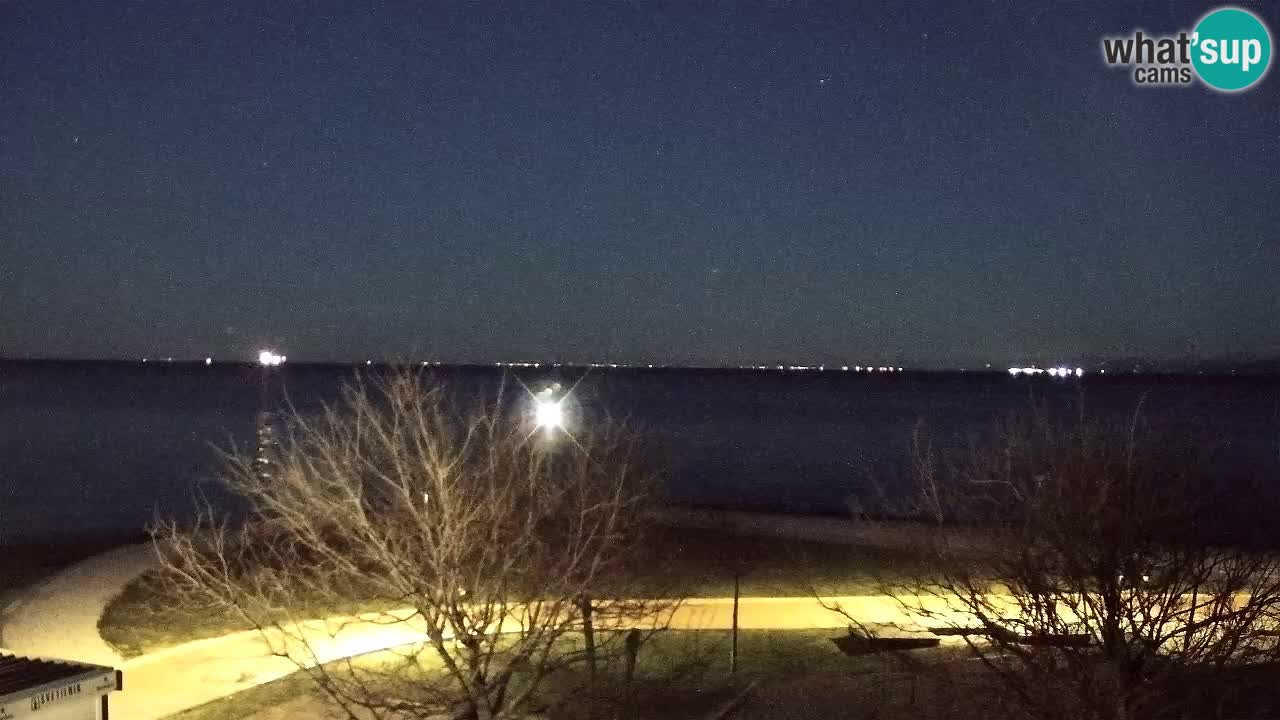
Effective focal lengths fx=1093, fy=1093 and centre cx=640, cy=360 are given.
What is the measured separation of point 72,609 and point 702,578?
38.4ft

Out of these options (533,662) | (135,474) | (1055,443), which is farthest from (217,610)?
(135,474)

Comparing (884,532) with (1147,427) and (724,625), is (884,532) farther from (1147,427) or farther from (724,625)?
(1147,427)

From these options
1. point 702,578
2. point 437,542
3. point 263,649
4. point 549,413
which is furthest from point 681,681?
point 702,578

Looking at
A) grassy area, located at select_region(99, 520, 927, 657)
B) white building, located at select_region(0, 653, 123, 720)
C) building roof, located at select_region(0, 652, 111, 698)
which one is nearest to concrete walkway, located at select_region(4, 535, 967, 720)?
grassy area, located at select_region(99, 520, 927, 657)

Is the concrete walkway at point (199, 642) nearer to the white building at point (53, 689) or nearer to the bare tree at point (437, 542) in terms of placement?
the bare tree at point (437, 542)

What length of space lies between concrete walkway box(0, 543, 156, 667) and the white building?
242 inches

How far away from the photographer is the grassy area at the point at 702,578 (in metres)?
17.2

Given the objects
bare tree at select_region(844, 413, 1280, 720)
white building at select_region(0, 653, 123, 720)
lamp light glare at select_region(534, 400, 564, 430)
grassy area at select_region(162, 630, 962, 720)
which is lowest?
grassy area at select_region(162, 630, 962, 720)

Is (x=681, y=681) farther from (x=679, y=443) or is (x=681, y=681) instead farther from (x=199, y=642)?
(x=679, y=443)

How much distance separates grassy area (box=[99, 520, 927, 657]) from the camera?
17250mm

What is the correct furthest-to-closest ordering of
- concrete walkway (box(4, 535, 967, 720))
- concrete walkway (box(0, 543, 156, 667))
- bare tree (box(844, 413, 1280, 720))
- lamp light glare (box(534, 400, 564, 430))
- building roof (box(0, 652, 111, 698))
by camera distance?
1. lamp light glare (box(534, 400, 564, 430))
2. concrete walkway (box(0, 543, 156, 667))
3. concrete walkway (box(4, 535, 967, 720))
4. building roof (box(0, 652, 111, 698))
5. bare tree (box(844, 413, 1280, 720))

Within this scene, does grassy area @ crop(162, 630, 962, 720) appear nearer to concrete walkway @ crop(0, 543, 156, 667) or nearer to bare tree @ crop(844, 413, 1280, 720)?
concrete walkway @ crop(0, 543, 156, 667)

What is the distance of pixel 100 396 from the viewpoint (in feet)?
431

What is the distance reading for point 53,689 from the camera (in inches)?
352
